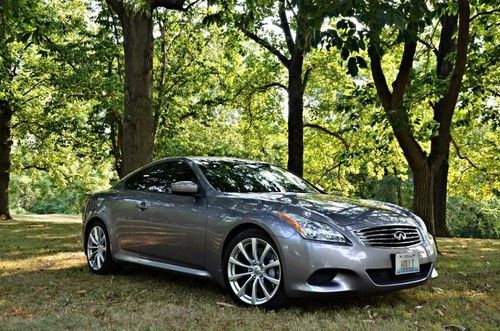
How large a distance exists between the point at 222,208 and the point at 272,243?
801 mm

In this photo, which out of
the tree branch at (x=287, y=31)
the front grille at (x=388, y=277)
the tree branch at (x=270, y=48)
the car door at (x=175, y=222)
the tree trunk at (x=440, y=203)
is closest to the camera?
the front grille at (x=388, y=277)

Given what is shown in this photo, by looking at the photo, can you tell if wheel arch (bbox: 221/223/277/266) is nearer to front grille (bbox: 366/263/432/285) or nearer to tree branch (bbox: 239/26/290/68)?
front grille (bbox: 366/263/432/285)

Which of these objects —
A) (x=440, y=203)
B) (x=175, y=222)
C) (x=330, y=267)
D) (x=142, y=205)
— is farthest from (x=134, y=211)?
(x=440, y=203)

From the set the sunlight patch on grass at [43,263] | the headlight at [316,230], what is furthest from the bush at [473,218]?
the headlight at [316,230]

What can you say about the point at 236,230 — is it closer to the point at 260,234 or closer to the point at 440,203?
the point at 260,234

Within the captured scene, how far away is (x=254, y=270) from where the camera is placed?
533cm

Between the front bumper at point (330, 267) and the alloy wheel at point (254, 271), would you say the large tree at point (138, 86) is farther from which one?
the front bumper at point (330, 267)

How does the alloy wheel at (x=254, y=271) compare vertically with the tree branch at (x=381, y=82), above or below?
below

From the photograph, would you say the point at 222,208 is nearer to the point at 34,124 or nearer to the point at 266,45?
the point at 266,45

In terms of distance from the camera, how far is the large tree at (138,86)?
10117mm

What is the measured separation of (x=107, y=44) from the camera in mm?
16281

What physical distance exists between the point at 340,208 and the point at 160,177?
2.54 meters

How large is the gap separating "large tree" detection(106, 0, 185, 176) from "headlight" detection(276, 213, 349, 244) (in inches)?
221

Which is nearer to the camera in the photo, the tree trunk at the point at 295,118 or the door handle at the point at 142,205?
the door handle at the point at 142,205
